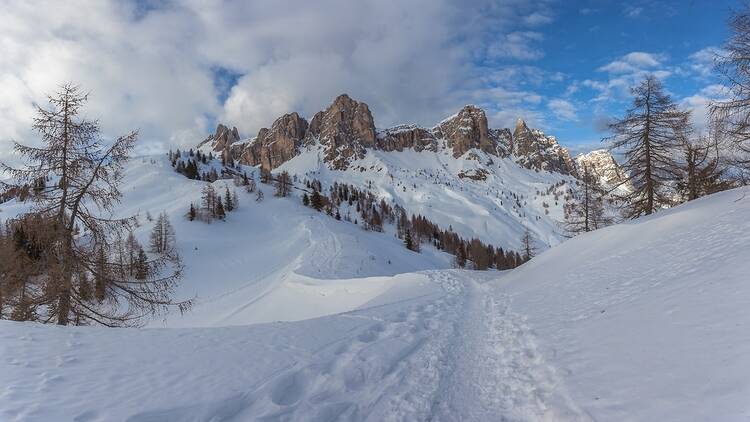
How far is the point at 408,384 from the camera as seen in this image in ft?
16.9

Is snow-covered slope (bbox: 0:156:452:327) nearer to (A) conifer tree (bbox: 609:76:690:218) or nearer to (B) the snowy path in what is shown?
(B) the snowy path

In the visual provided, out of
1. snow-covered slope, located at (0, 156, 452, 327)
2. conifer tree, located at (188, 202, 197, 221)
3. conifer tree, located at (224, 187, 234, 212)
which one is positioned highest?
conifer tree, located at (224, 187, 234, 212)

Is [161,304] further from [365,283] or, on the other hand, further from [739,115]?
[739,115]

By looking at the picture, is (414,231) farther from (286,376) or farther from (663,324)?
(286,376)

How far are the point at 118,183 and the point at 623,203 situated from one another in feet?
79.4

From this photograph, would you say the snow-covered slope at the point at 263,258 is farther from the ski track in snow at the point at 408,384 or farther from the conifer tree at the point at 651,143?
the conifer tree at the point at 651,143

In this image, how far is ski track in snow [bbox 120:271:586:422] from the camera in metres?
4.16

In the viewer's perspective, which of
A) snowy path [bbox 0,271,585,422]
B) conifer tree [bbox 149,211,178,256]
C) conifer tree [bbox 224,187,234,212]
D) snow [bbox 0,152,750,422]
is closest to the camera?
snow [bbox 0,152,750,422]

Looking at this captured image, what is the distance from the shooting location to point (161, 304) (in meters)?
10.4

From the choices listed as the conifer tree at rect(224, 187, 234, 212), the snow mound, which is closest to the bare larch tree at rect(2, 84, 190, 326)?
the snow mound

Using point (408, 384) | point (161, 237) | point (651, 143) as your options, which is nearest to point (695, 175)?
point (651, 143)

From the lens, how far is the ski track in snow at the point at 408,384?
13.7ft

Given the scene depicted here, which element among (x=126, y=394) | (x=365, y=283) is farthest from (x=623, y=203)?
(x=126, y=394)

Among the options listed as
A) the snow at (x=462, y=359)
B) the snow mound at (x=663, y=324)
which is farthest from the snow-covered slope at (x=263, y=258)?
the snow mound at (x=663, y=324)
